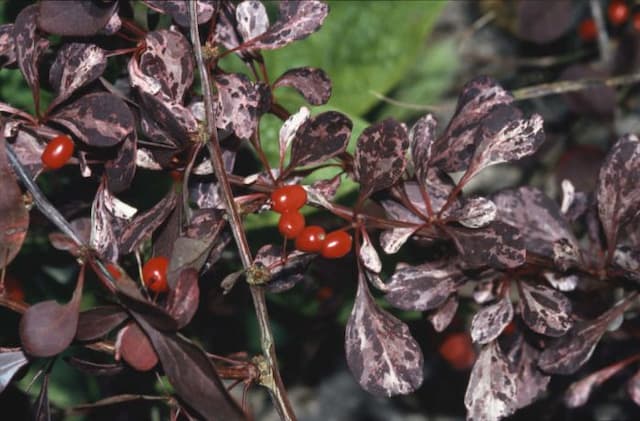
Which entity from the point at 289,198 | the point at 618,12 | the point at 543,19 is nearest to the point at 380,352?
the point at 289,198

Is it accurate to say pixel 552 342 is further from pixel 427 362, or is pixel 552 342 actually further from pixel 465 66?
pixel 465 66

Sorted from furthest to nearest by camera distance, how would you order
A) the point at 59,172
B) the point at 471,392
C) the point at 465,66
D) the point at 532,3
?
Result: the point at 465,66, the point at 532,3, the point at 59,172, the point at 471,392

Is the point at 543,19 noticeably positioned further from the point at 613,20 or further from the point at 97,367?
the point at 97,367

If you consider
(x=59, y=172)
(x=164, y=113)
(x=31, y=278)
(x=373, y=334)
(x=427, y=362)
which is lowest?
(x=427, y=362)

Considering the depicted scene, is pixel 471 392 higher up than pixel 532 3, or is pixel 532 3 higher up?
pixel 532 3

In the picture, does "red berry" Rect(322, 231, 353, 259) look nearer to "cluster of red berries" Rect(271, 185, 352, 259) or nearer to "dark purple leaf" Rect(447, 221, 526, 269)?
"cluster of red berries" Rect(271, 185, 352, 259)

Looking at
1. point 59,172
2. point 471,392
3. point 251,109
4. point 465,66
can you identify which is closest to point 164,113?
point 251,109

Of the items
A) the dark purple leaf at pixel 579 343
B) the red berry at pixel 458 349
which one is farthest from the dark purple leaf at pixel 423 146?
the red berry at pixel 458 349
